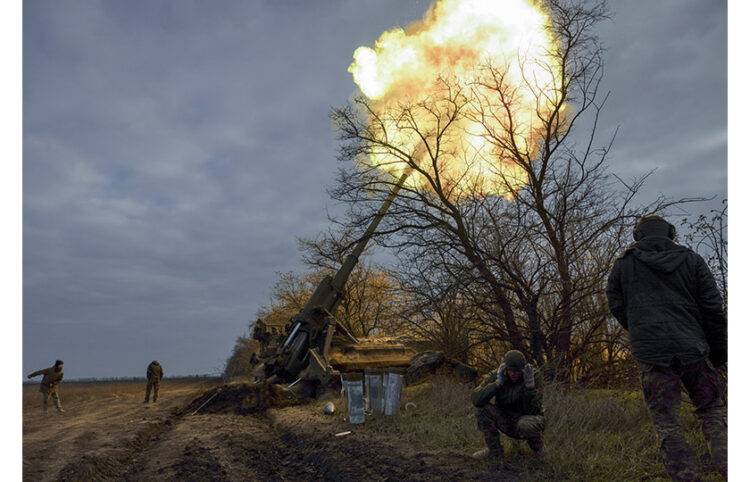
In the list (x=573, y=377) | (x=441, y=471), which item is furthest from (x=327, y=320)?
(x=441, y=471)

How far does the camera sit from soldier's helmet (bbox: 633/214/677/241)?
492 cm

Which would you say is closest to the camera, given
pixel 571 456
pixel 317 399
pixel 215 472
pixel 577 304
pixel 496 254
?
pixel 571 456

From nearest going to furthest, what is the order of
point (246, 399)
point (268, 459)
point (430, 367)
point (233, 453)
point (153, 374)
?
point (268, 459) < point (233, 453) < point (430, 367) < point (246, 399) < point (153, 374)

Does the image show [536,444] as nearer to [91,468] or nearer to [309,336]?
[91,468]

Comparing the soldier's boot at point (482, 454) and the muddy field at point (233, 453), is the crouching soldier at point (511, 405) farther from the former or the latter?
the muddy field at point (233, 453)

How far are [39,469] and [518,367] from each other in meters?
6.77

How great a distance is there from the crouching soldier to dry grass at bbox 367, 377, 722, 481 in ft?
0.86

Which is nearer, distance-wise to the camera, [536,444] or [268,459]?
[536,444]

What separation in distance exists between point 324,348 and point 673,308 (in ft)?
41.8

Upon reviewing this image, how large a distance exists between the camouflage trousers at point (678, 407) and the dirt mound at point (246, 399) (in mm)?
11517

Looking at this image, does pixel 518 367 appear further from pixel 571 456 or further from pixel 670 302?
pixel 670 302

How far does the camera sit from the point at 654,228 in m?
4.93

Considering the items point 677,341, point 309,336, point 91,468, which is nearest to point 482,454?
point 677,341

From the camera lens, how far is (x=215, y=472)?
271 inches
